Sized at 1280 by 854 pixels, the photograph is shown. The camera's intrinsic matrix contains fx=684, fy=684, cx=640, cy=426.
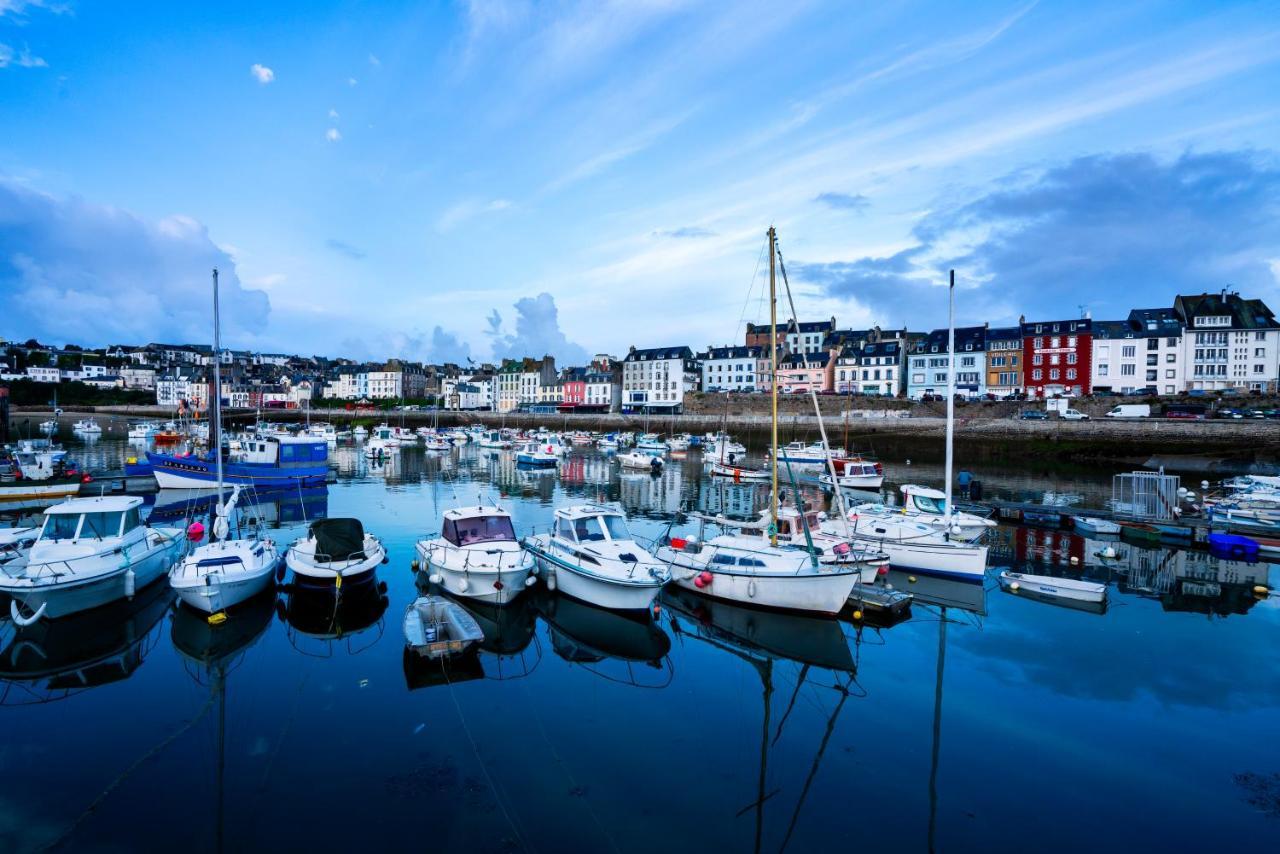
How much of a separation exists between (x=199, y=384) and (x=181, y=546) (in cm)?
15303

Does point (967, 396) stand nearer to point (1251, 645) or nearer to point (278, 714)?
point (1251, 645)

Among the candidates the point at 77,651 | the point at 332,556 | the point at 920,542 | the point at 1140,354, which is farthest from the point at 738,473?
the point at 1140,354

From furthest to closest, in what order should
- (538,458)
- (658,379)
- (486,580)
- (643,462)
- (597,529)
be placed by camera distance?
(658,379) < (538,458) < (643,462) < (597,529) < (486,580)

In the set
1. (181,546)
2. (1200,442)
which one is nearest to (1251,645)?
(181,546)

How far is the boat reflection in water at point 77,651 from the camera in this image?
39.5 feet

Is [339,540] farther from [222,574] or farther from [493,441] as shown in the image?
[493,441]

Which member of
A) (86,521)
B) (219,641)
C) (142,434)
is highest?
(86,521)

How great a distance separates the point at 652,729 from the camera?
429 inches

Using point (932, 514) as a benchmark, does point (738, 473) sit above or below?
below

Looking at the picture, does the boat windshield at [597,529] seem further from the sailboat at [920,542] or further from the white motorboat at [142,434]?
the white motorboat at [142,434]

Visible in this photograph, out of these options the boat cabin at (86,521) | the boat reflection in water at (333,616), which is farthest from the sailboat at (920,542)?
the boat cabin at (86,521)

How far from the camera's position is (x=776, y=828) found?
27.9ft

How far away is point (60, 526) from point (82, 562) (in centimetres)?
148

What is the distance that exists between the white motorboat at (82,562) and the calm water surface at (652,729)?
525 millimetres
